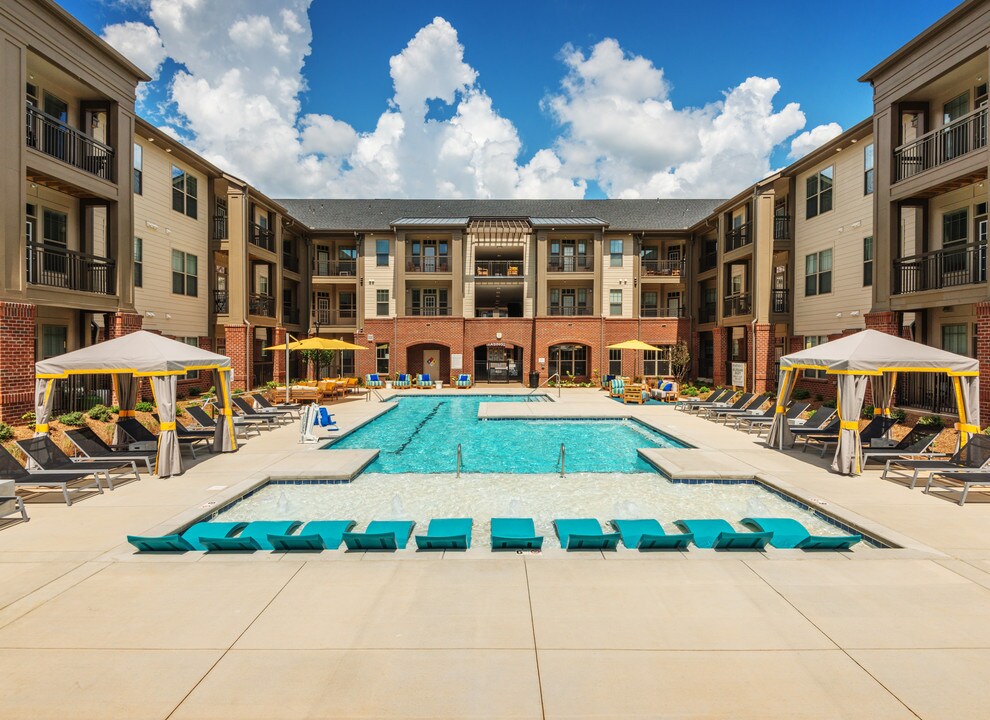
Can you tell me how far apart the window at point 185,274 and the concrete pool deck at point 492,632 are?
638 inches

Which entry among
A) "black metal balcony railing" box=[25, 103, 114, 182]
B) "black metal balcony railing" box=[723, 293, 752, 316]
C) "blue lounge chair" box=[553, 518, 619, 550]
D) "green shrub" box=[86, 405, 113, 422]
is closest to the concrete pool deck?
"blue lounge chair" box=[553, 518, 619, 550]

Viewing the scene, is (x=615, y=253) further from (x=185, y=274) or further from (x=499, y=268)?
(x=185, y=274)

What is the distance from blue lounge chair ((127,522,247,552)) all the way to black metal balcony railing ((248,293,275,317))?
20457mm

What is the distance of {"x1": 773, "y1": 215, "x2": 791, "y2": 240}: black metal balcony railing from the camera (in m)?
22.9

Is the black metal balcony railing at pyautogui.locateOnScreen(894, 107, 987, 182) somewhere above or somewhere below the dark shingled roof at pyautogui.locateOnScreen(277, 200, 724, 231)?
below

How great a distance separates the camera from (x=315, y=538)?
20.4ft

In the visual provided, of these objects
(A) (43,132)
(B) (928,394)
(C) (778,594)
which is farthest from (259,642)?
(B) (928,394)

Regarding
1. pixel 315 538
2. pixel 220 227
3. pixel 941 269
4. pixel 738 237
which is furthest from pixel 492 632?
pixel 738 237

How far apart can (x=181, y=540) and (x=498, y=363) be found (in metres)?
28.6

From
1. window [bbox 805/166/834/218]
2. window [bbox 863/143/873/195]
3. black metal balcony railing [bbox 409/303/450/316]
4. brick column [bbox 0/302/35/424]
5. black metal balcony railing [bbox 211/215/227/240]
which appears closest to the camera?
brick column [bbox 0/302/35/424]

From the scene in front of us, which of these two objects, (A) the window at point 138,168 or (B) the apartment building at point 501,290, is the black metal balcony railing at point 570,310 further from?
(A) the window at point 138,168

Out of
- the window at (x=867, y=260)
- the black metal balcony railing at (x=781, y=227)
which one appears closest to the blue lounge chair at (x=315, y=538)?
the window at (x=867, y=260)

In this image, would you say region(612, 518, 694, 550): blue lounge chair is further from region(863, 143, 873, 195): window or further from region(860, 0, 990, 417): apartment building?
region(863, 143, 873, 195): window

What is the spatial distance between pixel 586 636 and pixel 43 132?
18474 mm
